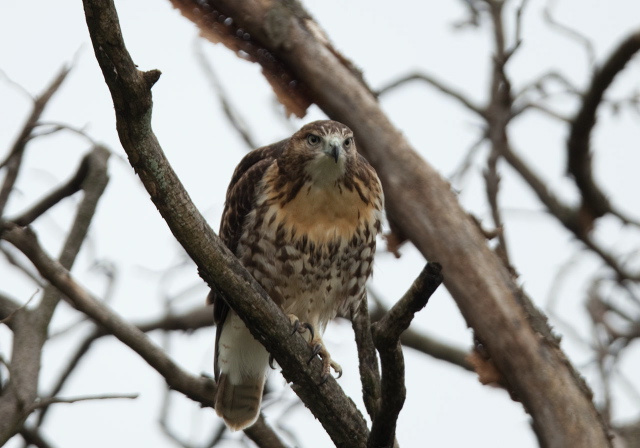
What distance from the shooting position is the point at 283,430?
15.4 feet

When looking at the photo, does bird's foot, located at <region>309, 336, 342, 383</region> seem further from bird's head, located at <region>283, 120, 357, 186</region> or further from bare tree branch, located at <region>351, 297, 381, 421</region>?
bird's head, located at <region>283, 120, 357, 186</region>

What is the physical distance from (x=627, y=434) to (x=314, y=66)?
2612mm

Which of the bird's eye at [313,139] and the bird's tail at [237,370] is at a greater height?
the bird's eye at [313,139]

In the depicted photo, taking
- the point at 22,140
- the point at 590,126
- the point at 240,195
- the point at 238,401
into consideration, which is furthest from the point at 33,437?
the point at 590,126

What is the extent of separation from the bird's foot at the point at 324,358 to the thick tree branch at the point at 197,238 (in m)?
0.03

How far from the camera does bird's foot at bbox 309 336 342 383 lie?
3645mm

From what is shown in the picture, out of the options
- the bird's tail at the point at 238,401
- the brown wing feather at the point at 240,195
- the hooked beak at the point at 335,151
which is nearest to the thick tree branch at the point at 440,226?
the brown wing feather at the point at 240,195

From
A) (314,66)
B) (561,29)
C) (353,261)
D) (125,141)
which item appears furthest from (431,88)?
(125,141)

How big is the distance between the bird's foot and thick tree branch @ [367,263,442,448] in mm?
391

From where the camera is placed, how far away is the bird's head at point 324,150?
4264mm

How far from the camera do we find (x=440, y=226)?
4.63 meters

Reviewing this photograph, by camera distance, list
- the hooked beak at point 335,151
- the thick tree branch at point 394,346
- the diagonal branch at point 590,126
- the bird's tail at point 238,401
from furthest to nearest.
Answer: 1. the diagonal branch at point 590,126
2. the bird's tail at point 238,401
3. the hooked beak at point 335,151
4. the thick tree branch at point 394,346

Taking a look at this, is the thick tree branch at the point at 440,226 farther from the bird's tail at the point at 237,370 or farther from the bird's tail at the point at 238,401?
the bird's tail at the point at 238,401

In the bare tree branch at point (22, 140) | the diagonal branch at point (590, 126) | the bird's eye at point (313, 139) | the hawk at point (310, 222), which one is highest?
the diagonal branch at point (590, 126)
